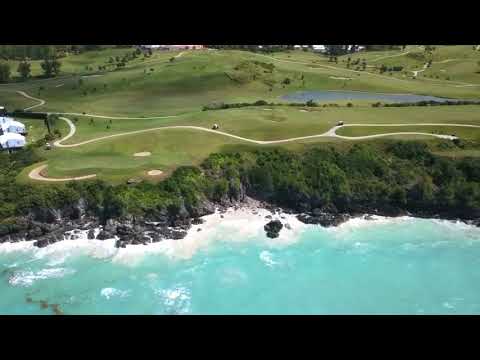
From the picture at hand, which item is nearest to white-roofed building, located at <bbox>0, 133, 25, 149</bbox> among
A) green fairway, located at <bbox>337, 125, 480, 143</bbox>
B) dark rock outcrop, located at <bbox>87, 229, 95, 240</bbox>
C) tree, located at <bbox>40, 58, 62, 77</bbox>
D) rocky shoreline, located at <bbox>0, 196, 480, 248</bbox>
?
rocky shoreline, located at <bbox>0, 196, 480, 248</bbox>

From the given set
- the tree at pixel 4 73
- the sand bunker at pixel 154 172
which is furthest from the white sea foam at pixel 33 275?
the tree at pixel 4 73

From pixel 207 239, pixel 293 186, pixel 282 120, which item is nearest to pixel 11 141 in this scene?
pixel 207 239

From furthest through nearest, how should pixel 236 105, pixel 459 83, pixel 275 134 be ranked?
1. pixel 459 83
2. pixel 236 105
3. pixel 275 134

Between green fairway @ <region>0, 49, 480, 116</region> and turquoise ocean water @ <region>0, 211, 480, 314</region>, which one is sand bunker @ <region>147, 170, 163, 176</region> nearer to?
turquoise ocean water @ <region>0, 211, 480, 314</region>

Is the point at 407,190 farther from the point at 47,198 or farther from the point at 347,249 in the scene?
the point at 47,198

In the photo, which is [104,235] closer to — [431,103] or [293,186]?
[293,186]

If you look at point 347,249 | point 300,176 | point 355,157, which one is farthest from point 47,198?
point 355,157

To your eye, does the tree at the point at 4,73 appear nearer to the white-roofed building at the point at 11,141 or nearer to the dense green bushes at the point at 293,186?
the white-roofed building at the point at 11,141
